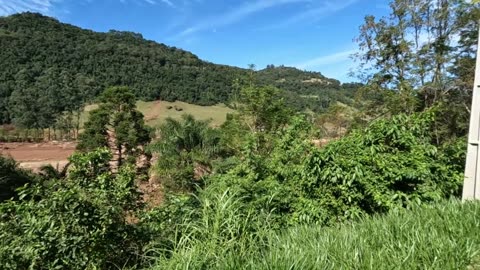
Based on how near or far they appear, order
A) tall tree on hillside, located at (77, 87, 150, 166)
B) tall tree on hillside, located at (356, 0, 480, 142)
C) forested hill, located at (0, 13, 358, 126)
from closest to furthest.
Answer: tall tree on hillside, located at (356, 0, 480, 142) < tall tree on hillside, located at (77, 87, 150, 166) < forested hill, located at (0, 13, 358, 126)

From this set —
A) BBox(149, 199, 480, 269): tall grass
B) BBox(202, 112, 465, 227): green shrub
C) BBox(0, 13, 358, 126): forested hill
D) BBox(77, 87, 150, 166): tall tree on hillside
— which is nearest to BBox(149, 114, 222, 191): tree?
BBox(77, 87, 150, 166): tall tree on hillside

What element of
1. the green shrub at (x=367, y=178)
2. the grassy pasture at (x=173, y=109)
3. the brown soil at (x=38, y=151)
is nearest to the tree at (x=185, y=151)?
the green shrub at (x=367, y=178)

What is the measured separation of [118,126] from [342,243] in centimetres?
2795

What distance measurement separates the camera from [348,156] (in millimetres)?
4324

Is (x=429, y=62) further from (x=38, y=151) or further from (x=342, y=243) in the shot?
(x=38, y=151)

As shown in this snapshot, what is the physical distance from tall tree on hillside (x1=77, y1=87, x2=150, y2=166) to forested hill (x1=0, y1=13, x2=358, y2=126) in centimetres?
3840

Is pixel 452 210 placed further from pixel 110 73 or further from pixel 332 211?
pixel 110 73

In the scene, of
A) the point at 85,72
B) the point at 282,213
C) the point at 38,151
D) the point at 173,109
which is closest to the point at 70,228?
the point at 282,213

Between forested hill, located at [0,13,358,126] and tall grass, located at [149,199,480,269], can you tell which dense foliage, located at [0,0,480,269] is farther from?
forested hill, located at [0,13,358,126]

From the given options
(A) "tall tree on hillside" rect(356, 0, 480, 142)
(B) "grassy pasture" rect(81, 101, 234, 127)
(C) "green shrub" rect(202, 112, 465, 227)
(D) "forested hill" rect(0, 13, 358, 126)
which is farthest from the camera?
(D) "forested hill" rect(0, 13, 358, 126)

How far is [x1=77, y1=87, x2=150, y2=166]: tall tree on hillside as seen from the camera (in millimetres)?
28547

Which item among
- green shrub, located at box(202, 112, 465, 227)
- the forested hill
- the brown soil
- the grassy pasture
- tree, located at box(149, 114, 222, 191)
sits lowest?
the brown soil

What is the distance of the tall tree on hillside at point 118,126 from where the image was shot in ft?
93.7

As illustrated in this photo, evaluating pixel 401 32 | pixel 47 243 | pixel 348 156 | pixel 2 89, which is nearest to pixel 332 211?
pixel 348 156
